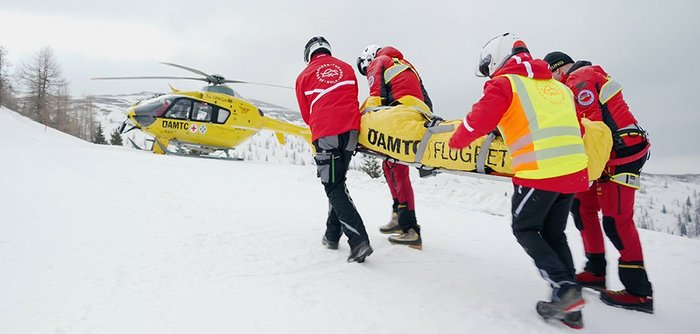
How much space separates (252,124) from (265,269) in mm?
11393

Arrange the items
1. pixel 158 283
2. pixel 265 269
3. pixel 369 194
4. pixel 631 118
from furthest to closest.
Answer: pixel 369 194 < pixel 631 118 < pixel 265 269 < pixel 158 283

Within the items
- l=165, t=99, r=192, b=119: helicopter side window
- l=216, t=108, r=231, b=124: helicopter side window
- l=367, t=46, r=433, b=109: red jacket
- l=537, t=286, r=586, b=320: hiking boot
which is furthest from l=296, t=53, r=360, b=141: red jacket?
l=165, t=99, r=192, b=119: helicopter side window

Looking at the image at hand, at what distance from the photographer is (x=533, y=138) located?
204 centimetres

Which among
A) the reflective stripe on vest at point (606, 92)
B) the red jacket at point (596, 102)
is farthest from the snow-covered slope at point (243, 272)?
the reflective stripe on vest at point (606, 92)

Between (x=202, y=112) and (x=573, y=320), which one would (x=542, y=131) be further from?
(x=202, y=112)

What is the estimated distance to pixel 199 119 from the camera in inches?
498

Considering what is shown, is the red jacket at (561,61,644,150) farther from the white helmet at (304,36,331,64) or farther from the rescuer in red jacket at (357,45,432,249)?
the white helmet at (304,36,331,64)

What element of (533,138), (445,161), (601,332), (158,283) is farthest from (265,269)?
(601,332)

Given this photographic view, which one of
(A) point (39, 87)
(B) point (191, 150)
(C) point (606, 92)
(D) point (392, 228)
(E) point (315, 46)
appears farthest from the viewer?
(A) point (39, 87)

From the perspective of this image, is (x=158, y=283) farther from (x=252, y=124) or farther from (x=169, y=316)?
(x=252, y=124)

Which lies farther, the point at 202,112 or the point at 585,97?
the point at 202,112

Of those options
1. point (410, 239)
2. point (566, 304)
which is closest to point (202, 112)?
point (410, 239)

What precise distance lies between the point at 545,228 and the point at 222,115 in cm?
1236

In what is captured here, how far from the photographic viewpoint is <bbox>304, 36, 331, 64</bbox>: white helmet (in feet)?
10.9
